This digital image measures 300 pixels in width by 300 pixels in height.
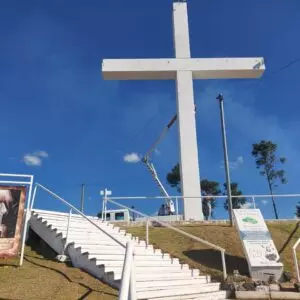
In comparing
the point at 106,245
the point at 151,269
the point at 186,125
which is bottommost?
the point at 151,269

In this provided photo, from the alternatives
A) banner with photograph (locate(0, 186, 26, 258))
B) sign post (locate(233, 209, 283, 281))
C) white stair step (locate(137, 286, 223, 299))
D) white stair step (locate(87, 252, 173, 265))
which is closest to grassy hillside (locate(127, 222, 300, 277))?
white stair step (locate(87, 252, 173, 265))

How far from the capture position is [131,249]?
169 inches

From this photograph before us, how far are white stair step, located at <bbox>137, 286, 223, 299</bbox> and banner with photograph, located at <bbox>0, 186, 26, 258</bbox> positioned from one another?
10.1 feet

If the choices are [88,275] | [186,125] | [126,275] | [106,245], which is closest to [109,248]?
[106,245]

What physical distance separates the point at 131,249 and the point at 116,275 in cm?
268

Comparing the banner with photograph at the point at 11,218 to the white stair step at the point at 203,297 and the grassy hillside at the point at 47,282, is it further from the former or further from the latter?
the white stair step at the point at 203,297

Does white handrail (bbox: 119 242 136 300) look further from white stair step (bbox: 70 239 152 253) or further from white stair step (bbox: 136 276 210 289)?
white stair step (bbox: 70 239 152 253)

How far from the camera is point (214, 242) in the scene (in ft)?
32.6

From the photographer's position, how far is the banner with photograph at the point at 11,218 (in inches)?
283

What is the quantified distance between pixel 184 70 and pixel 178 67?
33 centimetres

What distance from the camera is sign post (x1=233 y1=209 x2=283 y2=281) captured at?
7.76 meters

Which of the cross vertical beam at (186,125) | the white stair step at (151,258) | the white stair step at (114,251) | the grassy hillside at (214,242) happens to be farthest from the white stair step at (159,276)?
the cross vertical beam at (186,125)

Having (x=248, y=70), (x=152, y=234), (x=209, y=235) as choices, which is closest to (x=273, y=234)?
(x=209, y=235)

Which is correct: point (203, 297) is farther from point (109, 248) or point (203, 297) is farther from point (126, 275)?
point (126, 275)
